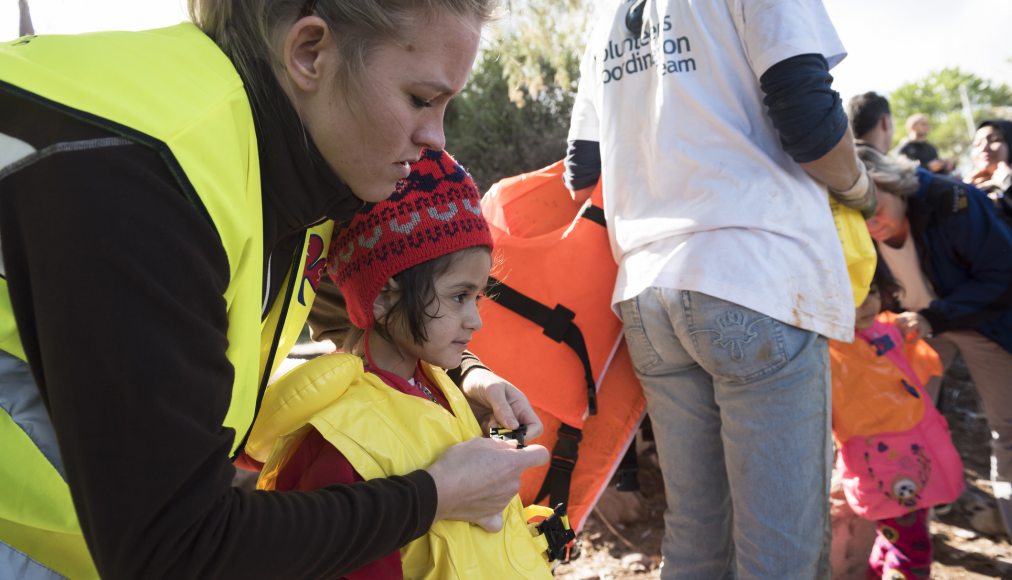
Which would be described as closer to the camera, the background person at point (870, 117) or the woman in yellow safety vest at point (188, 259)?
the woman in yellow safety vest at point (188, 259)

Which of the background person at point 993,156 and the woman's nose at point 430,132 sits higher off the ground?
the woman's nose at point 430,132

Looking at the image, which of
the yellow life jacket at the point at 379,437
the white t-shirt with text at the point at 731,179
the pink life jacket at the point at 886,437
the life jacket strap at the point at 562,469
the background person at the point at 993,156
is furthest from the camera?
the background person at the point at 993,156

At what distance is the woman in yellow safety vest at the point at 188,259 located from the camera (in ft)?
2.85

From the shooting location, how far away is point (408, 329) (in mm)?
1819

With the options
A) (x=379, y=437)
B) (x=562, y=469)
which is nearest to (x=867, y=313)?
(x=562, y=469)

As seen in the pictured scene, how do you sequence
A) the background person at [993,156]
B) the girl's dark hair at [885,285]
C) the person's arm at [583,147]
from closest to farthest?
the person's arm at [583,147] < the girl's dark hair at [885,285] < the background person at [993,156]

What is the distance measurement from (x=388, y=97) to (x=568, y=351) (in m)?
1.51

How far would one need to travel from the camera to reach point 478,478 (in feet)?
4.52

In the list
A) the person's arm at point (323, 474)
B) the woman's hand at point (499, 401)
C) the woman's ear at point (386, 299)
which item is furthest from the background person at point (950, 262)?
the person's arm at point (323, 474)

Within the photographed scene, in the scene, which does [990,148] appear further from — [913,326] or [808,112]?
[808,112]

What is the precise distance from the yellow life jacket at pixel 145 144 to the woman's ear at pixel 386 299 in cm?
63

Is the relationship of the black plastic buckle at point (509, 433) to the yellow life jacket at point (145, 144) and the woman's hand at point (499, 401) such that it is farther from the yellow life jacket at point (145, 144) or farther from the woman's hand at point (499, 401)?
the yellow life jacket at point (145, 144)

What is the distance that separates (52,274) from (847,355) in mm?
3286

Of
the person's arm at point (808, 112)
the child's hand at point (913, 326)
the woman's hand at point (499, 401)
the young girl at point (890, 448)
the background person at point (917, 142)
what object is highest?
the person's arm at point (808, 112)
